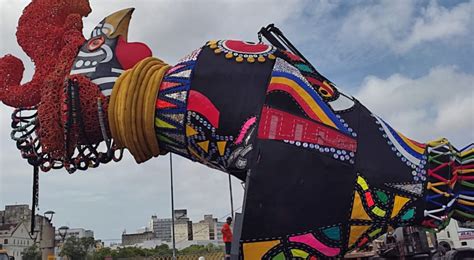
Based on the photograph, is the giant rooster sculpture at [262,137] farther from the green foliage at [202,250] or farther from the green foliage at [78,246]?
the green foliage at [78,246]

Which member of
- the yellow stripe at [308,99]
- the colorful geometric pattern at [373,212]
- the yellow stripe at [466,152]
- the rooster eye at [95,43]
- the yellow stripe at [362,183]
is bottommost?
the colorful geometric pattern at [373,212]

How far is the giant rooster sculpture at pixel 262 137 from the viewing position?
286cm

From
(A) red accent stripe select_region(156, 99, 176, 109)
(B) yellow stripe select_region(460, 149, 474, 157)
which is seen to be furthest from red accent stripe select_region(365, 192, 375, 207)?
(A) red accent stripe select_region(156, 99, 176, 109)

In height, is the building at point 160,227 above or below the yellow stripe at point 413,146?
above

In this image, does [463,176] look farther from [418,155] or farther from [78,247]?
[78,247]

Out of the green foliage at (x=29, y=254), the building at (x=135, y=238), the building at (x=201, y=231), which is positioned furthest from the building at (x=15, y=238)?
the building at (x=135, y=238)

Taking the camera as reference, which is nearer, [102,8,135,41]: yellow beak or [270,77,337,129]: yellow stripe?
[270,77,337,129]: yellow stripe

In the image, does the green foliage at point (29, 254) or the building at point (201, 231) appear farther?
the building at point (201, 231)

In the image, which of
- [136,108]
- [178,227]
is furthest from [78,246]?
[136,108]

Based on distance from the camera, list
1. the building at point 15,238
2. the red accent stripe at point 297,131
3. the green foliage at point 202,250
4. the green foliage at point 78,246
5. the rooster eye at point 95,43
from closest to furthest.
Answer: the red accent stripe at point 297,131
the rooster eye at point 95,43
the green foliage at point 202,250
the building at point 15,238
the green foliage at point 78,246

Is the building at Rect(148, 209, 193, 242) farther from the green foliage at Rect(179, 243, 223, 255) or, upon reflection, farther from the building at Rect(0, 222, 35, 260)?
the building at Rect(0, 222, 35, 260)

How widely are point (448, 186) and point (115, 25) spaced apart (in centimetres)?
249

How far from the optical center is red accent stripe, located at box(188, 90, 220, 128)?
3074 millimetres

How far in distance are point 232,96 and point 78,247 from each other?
25.8 m
